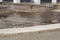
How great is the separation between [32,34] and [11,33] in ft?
0.48

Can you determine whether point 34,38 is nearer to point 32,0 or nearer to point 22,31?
point 22,31

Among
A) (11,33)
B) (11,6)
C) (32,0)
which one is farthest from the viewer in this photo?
(32,0)

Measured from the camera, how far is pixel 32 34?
3.54ft

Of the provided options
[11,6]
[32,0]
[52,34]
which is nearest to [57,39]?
[52,34]

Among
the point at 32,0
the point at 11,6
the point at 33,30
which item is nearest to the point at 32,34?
the point at 33,30

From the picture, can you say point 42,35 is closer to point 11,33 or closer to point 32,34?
point 32,34

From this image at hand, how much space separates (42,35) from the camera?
1.11 metres

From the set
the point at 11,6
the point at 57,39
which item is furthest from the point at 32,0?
the point at 57,39

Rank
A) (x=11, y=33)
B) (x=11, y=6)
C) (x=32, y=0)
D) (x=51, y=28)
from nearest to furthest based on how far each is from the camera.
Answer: (x=11, y=33) → (x=51, y=28) → (x=11, y=6) → (x=32, y=0)

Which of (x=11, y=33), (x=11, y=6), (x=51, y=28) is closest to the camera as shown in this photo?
(x=11, y=33)

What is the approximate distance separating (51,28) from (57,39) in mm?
98

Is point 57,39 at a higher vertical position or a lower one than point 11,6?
lower

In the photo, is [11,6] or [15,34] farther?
[11,6]

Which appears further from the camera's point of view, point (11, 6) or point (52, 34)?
point (11, 6)
